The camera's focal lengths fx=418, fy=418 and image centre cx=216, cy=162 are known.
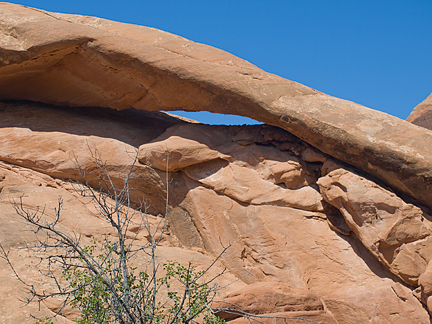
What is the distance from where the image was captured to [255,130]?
333 inches

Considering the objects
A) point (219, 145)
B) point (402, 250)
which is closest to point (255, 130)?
point (219, 145)

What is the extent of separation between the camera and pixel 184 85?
7.96 m

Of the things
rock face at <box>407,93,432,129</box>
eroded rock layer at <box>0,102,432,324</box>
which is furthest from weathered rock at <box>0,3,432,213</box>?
rock face at <box>407,93,432,129</box>

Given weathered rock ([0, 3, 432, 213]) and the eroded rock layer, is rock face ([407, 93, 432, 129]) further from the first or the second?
the eroded rock layer

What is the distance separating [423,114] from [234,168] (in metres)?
6.67

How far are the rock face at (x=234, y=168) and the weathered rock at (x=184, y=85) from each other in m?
0.03

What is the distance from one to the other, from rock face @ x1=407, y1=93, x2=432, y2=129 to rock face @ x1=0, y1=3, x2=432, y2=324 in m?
4.54

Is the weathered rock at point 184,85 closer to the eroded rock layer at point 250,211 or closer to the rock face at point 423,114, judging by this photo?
the eroded rock layer at point 250,211

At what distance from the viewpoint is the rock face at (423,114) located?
1122cm

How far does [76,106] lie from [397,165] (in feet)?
22.4

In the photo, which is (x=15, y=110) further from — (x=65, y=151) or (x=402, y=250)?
(x=402, y=250)

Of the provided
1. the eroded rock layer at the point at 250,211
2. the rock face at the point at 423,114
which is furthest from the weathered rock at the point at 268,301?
the rock face at the point at 423,114

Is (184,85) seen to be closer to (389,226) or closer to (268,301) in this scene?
(268,301)

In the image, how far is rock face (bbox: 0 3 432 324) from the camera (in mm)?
6438
